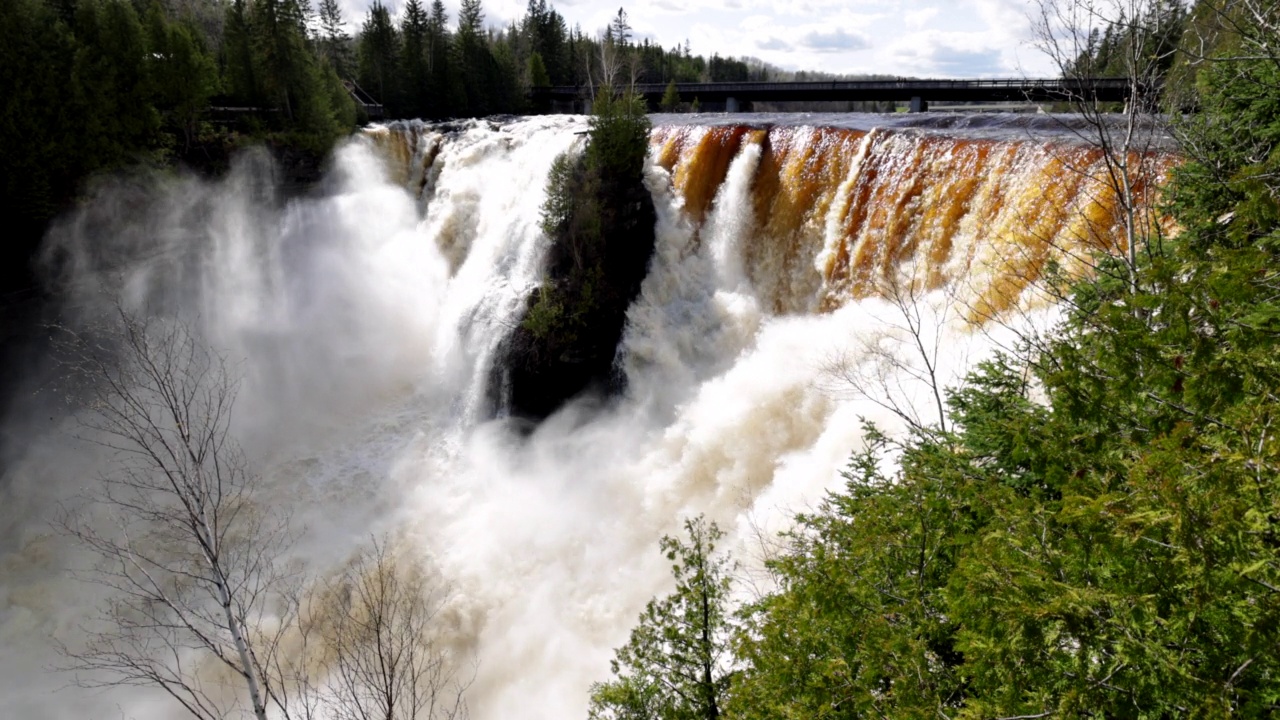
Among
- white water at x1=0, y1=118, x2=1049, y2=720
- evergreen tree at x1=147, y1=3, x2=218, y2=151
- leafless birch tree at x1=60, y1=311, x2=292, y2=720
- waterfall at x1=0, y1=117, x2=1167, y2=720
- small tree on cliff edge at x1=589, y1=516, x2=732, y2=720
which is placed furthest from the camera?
evergreen tree at x1=147, y1=3, x2=218, y2=151

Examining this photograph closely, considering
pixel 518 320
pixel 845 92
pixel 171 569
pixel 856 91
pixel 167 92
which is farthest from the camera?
pixel 845 92

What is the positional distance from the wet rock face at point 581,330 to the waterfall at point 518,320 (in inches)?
25.8

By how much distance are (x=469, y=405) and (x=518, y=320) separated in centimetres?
298

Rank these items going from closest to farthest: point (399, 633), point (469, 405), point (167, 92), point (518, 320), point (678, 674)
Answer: point (678, 674) < point (399, 633) < point (469, 405) < point (518, 320) < point (167, 92)

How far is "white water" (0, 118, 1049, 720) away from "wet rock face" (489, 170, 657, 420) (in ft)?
2.23

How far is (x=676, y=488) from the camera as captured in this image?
1430 cm

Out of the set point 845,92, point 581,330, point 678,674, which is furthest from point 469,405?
point 845,92

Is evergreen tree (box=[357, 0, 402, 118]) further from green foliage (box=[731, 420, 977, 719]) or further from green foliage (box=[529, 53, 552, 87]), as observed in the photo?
green foliage (box=[731, 420, 977, 719])

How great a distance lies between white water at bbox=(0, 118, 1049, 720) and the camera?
12625 mm

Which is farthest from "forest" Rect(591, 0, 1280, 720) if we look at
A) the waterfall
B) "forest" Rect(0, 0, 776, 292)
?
"forest" Rect(0, 0, 776, 292)

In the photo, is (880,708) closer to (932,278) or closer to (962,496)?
(962,496)

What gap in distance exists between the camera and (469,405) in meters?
19.4

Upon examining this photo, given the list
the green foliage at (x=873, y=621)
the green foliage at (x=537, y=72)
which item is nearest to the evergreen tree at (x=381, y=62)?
the green foliage at (x=537, y=72)

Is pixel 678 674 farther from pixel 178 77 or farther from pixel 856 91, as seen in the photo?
pixel 856 91
